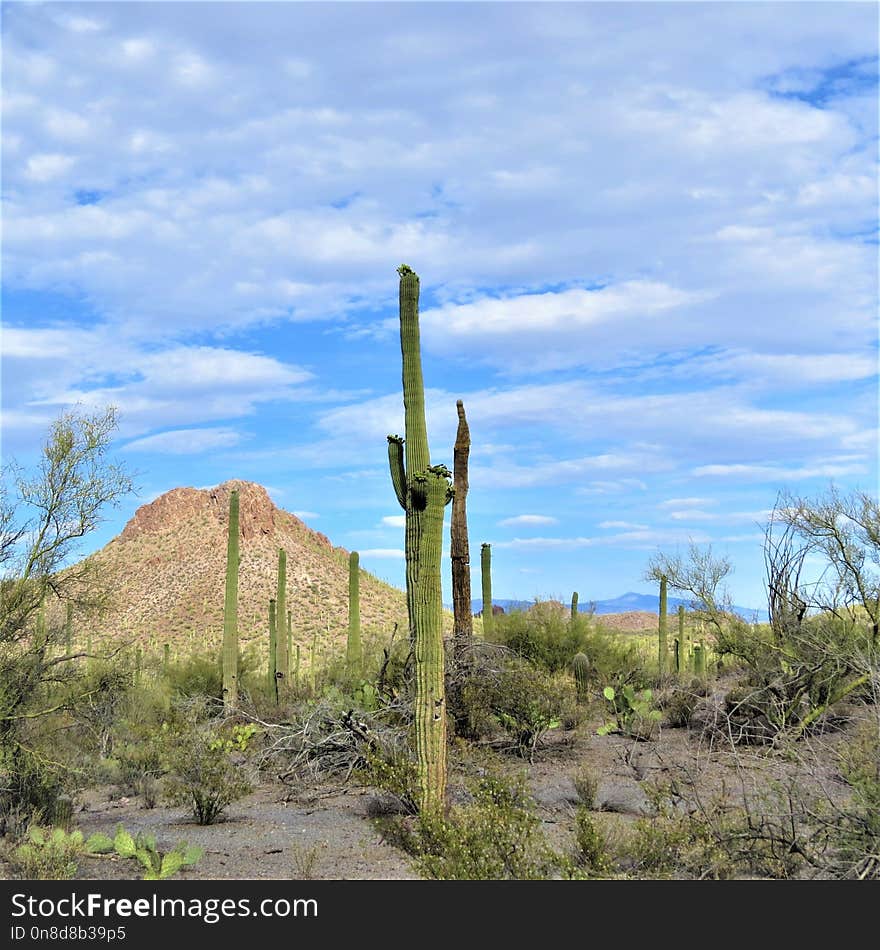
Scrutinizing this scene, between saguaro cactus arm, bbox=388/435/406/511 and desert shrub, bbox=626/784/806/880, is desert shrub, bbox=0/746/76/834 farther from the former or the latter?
desert shrub, bbox=626/784/806/880

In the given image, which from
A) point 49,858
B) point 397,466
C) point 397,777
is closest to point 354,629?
point 397,466

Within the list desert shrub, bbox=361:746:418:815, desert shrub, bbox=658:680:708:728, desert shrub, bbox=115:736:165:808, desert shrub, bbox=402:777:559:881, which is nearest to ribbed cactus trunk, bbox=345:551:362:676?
desert shrub, bbox=115:736:165:808

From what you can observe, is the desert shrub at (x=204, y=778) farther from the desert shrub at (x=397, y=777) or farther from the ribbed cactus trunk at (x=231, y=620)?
the ribbed cactus trunk at (x=231, y=620)

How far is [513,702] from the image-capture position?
14.8 metres

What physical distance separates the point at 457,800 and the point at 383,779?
5.84ft

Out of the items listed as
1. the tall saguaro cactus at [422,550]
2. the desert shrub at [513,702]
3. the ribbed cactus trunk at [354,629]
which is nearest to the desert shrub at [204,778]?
the tall saguaro cactus at [422,550]

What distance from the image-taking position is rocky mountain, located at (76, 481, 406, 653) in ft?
164

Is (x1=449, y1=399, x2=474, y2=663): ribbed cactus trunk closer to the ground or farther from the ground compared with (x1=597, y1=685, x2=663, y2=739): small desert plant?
farther from the ground

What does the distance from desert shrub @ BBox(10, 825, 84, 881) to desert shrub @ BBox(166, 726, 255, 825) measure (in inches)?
91.6

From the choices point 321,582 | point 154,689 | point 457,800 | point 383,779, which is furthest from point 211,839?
point 321,582

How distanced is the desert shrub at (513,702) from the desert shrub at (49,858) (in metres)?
6.57

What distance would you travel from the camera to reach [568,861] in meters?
7.36

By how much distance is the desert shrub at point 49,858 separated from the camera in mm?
8688
